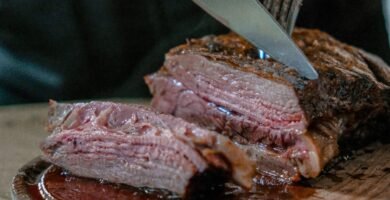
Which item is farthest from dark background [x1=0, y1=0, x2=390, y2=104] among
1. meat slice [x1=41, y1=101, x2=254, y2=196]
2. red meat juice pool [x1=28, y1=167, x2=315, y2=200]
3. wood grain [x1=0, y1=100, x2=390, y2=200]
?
red meat juice pool [x1=28, y1=167, x2=315, y2=200]

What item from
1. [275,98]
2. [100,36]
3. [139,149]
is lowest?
[139,149]

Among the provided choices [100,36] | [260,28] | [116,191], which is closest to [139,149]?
[116,191]

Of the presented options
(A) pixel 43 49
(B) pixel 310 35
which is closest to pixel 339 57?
(B) pixel 310 35

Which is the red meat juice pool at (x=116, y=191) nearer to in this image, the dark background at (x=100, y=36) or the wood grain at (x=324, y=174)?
the wood grain at (x=324, y=174)

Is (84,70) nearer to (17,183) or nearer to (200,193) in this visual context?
(17,183)

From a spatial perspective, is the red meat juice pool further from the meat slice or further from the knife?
the knife

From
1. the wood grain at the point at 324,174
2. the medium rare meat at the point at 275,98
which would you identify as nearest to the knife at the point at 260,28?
the medium rare meat at the point at 275,98

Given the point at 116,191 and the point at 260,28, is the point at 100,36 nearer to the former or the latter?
the point at 260,28

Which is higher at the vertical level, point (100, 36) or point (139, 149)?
point (100, 36)
